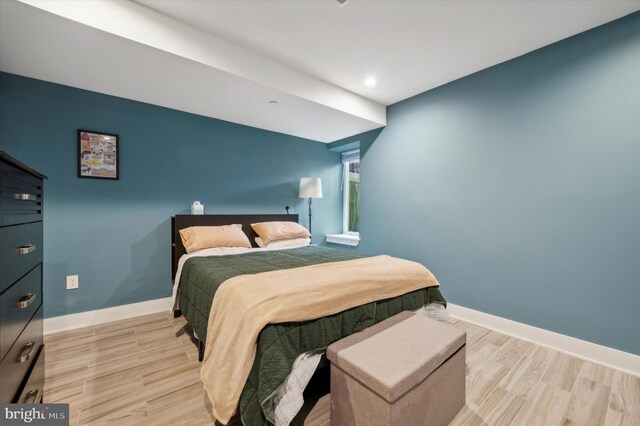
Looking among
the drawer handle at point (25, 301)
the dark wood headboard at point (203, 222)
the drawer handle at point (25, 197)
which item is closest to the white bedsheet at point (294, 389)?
the drawer handle at point (25, 301)

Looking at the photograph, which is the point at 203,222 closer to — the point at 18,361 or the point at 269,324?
the point at 18,361

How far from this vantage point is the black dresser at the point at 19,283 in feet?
3.04

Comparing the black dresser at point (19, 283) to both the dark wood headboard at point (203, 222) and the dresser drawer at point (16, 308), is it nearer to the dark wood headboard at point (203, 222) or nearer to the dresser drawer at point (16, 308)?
the dresser drawer at point (16, 308)

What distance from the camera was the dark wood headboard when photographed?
2.79 meters

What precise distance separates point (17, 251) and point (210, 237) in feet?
5.35

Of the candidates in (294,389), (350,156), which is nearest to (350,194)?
(350,156)

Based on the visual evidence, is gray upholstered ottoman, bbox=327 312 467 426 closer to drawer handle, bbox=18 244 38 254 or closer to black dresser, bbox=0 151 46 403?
black dresser, bbox=0 151 46 403

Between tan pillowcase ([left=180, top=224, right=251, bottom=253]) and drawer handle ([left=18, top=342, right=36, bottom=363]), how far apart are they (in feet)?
4.55

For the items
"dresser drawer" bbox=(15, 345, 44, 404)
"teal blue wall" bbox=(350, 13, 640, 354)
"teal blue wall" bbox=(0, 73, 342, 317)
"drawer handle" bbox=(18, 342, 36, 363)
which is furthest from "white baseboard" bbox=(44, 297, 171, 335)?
"teal blue wall" bbox=(350, 13, 640, 354)

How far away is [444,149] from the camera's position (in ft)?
9.54

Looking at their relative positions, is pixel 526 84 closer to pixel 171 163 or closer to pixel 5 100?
pixel 171 163

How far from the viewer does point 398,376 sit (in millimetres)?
1110

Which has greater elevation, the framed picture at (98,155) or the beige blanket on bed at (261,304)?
the framed picture at (98,155)

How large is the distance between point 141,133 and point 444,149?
3.24 metres
